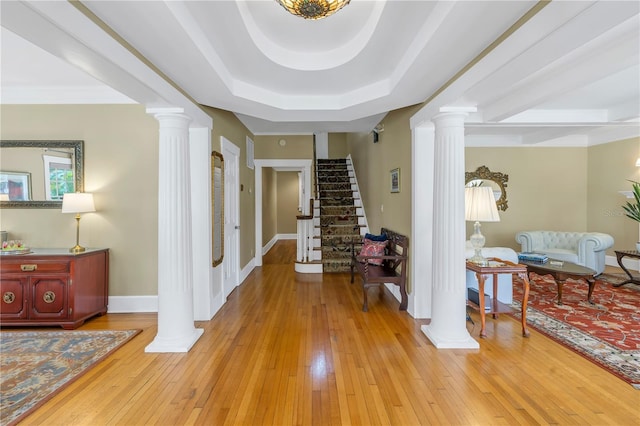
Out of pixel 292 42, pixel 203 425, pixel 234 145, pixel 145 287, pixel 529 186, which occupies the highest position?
pixel 292 42

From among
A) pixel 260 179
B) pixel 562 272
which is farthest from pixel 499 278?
pixel 260 179

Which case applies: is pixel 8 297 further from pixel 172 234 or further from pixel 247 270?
pixel 247 270

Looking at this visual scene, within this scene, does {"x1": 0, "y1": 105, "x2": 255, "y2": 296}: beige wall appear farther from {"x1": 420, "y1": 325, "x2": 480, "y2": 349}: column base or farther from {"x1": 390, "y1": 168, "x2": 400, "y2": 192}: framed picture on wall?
{"x1": 420, "y1": 325, "x2": 480, "y2": 349}: column base

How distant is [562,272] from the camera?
3811 millimetres

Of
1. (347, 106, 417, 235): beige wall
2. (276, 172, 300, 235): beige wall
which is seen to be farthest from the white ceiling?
(276, 172, 300, 235): beige wall

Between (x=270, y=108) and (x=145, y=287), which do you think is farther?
(x=145, y=287)

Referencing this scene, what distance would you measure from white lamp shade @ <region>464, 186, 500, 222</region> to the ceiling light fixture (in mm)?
2245

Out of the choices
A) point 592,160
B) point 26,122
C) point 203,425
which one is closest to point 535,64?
point 203,425

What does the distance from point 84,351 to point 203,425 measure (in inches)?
68.9

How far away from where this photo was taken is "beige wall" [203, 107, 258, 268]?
3904 mm

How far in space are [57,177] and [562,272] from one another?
643cm

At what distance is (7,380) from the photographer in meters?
2.33

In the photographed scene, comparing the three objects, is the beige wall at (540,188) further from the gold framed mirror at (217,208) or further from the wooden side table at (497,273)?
the gold framed mirror at (217,208)

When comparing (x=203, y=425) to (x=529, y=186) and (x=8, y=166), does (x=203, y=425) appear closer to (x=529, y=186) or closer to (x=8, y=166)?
(x=8, y=166)
